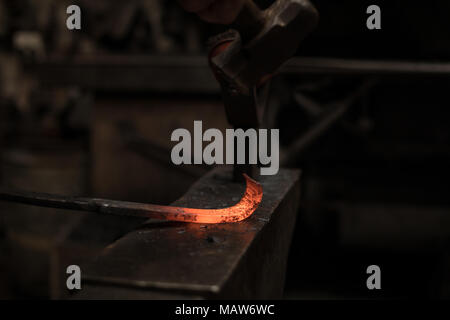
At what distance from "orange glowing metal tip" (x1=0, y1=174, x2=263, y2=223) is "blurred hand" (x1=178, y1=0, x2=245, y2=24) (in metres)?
0.48

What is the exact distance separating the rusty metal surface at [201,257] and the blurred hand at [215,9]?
0.51 m

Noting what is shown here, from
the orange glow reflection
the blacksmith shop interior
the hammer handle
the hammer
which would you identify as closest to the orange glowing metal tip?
the orange glow reflection

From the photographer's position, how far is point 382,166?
4.27m

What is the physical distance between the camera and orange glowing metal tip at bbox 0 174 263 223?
1171 mm

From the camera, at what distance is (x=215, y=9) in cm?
100

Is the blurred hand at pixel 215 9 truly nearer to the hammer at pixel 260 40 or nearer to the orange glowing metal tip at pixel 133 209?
the hammer at pixel 260 40

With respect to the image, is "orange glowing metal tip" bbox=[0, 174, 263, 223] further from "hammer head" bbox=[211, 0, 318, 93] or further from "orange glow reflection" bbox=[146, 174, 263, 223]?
"hammer head" bbox=[211, 0, 318, 93]

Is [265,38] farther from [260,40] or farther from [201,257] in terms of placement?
[201,257]

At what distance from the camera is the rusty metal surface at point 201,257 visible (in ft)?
2.98

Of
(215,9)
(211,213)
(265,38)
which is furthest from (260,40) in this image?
(211,213)

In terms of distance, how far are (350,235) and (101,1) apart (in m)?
3.03

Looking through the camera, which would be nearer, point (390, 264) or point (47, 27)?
point (390, 264)
